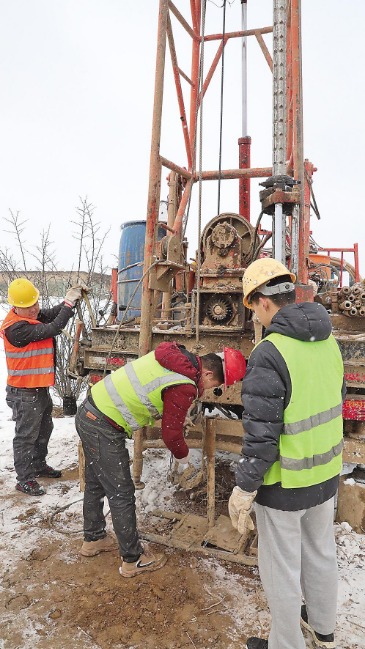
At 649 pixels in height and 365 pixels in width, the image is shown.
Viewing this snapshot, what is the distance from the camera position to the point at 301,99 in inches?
124

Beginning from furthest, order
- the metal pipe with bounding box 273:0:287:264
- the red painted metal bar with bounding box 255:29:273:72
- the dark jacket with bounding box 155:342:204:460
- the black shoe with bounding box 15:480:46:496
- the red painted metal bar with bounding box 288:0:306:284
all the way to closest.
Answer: the red painted metal bar with bounding box 255:29:273:72 < the black shoe with bounding box 15:480:46:496 < the red painted metal bar with bounding box 288:0:306:284 < the metal pipe with bounding box 273:0:287:264 < the dark jacket with bounding box 155:342:204:460

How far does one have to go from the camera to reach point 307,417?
178cm

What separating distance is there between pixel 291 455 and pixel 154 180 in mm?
2707

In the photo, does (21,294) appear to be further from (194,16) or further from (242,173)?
(194,16)

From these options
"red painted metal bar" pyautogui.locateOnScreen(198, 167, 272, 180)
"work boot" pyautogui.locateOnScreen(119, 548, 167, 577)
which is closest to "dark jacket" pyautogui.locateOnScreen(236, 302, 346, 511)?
"work boot" pyautogui.locateOnScreen(119, 548, 167, 577)

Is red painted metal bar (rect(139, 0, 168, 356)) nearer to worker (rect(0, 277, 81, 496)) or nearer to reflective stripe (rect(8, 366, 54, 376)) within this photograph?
worker (rect(0, 277, 81, 496))

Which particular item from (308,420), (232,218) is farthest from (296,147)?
(308,420)

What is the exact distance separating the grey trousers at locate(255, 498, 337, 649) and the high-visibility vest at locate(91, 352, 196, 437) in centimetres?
88

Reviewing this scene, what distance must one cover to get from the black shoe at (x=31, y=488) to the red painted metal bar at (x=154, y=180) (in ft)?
5.34

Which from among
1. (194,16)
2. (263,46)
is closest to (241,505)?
(263,46)

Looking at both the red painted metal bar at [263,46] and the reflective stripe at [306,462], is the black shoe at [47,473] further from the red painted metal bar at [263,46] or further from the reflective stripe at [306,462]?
the red painted metal bar at [263,46]

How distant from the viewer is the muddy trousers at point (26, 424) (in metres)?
3.91

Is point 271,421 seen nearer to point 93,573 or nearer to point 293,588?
point 293,588

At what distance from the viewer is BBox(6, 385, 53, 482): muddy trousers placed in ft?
12.8
